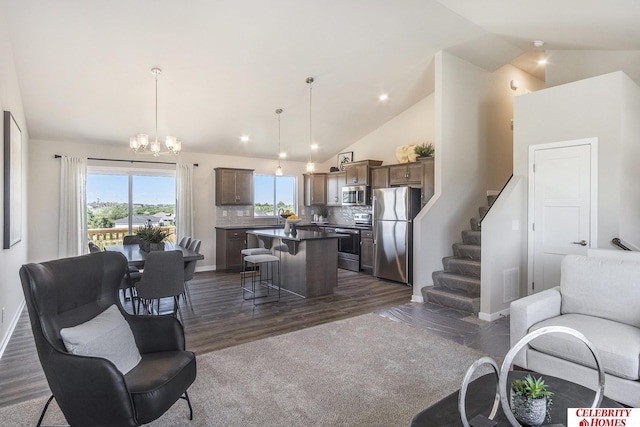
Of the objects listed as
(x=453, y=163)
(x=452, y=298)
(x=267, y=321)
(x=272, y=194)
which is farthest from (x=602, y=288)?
(x=272, y=194)

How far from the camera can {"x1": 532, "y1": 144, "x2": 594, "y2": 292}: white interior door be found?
4189 millimetres

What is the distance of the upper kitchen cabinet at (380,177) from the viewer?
7.10 m

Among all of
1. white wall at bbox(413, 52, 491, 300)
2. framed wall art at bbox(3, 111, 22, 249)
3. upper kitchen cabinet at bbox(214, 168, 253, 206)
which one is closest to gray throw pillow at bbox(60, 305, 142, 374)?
framed wall art at bbox(3, 111, 22, 249)

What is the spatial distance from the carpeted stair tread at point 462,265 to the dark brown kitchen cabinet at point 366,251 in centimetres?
183

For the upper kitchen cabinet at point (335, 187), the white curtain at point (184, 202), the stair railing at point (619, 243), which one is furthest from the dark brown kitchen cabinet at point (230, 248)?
the stair railing at point (619, 243)

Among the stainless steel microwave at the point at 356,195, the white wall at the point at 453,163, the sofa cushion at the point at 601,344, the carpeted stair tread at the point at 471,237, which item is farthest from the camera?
the stainless steel microwave at the point at 356,195

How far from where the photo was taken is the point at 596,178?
4070 mm

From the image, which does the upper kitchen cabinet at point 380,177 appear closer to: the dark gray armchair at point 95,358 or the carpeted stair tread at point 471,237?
the carpeted stair tread at point 471,237

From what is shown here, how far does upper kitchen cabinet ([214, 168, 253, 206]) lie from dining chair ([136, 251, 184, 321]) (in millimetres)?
3739

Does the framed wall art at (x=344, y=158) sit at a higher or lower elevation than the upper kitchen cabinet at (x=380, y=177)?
higher

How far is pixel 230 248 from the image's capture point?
291 inches

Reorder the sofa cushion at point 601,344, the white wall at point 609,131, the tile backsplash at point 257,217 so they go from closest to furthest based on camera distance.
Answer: the sofa cushion at point 601,344 → the white wall at point 609,131 → the tile backsplash at point 257,217

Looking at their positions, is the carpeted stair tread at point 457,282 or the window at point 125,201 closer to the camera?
the carpeted stair tread at point 457,282

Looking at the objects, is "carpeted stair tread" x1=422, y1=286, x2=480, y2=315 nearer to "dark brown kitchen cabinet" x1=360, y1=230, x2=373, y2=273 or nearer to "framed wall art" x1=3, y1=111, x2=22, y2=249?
"dark brown kitchen cabinet" x1=360, y1=230, x2=373, y2=273
